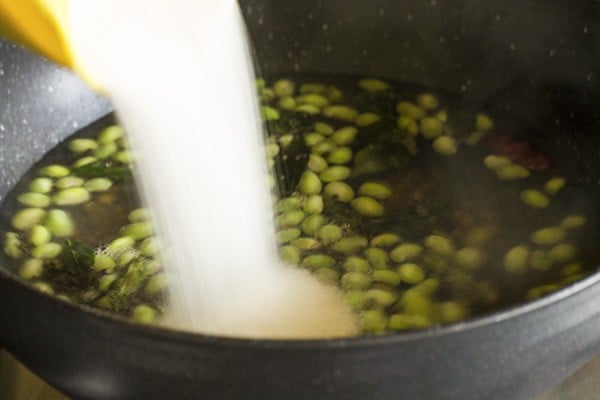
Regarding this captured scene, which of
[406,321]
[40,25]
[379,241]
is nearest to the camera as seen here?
[40,25]

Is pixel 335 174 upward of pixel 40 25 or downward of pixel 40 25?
downward

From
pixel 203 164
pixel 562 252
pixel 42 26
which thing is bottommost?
pixel 562 252

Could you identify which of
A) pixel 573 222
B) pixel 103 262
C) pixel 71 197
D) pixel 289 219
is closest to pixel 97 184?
pixel 71 197

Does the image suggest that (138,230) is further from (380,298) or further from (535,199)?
(535,199)

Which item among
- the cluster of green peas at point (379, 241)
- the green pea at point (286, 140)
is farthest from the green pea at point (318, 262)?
the green pea at point (286, 140)

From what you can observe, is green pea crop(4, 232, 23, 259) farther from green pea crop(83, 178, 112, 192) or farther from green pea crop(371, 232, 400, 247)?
green pea crop(371, 232, 400, 247)

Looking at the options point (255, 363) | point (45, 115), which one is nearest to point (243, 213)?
point (45, 115)
